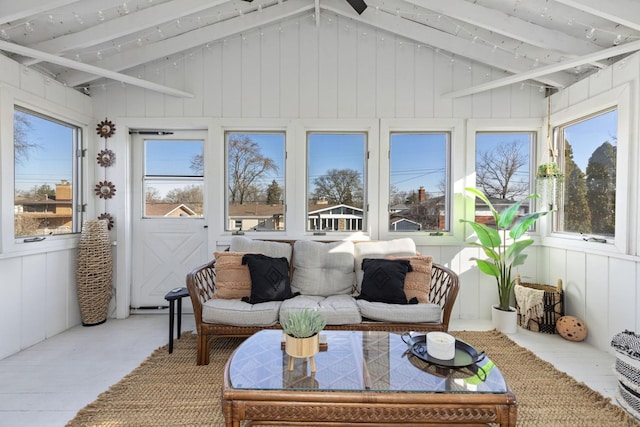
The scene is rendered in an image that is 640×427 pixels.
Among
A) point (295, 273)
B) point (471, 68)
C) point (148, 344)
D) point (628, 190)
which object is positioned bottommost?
point (148, 344)

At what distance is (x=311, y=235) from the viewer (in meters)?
3.69

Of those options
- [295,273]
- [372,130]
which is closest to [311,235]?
[295,273]

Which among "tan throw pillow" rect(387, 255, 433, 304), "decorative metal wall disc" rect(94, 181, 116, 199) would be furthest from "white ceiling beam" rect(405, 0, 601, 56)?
"decorative metal wall disc" rect(94, 181, 116, 199)

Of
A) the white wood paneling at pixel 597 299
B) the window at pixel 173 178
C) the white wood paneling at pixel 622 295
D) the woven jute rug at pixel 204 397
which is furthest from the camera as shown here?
the window at pixel 173 178

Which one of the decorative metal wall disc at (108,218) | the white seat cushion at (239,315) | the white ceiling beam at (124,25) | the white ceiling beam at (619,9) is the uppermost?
the white ceiling beam at (124,25)

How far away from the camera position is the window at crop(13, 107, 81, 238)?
2914 mm

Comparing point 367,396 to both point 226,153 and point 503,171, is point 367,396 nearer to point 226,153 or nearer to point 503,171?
point 226,153

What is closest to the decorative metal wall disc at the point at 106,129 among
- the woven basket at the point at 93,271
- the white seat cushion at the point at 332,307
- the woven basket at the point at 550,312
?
the woven basket at the point at 93,271

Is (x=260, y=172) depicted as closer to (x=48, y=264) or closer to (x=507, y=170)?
(x=48, y=264)

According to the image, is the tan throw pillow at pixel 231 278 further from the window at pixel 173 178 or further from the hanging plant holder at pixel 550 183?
the hanging plant holder at pixel 550 183

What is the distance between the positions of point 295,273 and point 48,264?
2.46 metres

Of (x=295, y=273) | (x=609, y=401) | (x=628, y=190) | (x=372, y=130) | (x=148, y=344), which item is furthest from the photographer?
(x=372, y=130)

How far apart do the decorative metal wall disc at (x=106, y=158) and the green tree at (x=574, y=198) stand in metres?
5.13

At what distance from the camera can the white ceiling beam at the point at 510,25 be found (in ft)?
9.20
